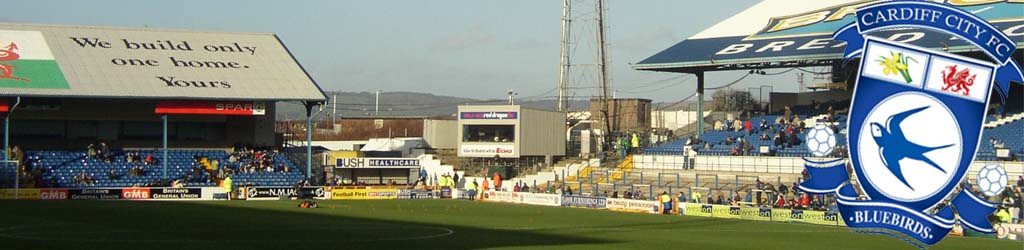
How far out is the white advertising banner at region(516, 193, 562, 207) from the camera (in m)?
57.9

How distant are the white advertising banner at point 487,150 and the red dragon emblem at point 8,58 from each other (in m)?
23.4

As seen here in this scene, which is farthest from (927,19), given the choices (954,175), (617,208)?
(617,208)

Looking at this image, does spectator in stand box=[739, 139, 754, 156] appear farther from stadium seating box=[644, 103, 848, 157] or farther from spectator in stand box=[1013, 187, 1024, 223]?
spectator in stand box=[1013, 187, 1024, 223]

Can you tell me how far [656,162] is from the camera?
217ft

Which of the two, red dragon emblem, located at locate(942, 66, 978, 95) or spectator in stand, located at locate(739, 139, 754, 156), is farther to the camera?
spectator in stand, located at locate(739, 139, 754, 156)

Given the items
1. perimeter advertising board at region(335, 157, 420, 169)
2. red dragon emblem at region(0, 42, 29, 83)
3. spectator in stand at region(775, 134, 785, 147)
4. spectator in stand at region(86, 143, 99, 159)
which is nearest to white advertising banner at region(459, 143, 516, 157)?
perimeter advertising board at region(335, 157, 420, 169)

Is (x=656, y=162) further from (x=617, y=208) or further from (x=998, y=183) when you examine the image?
(x=998, y=183)

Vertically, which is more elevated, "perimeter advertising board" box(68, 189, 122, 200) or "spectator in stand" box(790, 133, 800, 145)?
"spectator in stand" box(790, 133, 800, 145)

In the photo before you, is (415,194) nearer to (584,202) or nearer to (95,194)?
(584,202)

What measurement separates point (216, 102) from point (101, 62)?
653cm

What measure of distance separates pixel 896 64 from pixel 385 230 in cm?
2011

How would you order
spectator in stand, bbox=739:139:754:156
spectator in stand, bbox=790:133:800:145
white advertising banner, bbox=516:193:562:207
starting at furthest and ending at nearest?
spectator in stand, bbox=739:139:754:156
spectator in stand, bbox=790:133:800:145
white advertising banner, bbox=516:193:562:207

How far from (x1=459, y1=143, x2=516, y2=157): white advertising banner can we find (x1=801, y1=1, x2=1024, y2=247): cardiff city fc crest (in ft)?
173

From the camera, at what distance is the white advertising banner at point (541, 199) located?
57906mm
